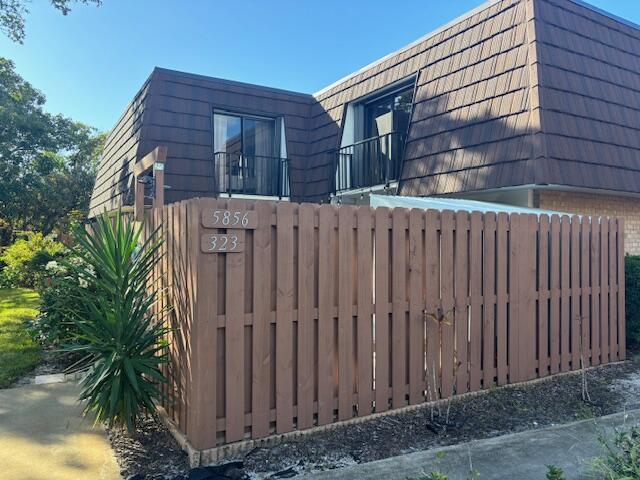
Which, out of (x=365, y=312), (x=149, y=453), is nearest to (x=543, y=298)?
(x=365, y=312)

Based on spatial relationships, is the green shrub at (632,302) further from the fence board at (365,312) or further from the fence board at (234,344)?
the fence board at (234,344)

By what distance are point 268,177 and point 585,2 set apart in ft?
25.4

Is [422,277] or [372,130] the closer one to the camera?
[422,277]

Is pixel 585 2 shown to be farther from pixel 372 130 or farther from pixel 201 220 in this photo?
pixel 201 220

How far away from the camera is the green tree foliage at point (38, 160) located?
1961 cm

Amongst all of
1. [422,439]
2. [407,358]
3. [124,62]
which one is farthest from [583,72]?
[124,62]

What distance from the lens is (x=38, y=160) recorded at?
2128cm

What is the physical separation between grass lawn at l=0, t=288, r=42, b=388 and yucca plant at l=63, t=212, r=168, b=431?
94.5 inches

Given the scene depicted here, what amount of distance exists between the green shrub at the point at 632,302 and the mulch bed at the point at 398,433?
1836 millimetres

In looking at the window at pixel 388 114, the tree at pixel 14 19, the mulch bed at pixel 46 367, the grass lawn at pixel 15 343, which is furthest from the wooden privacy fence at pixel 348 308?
the tree at pixel 14 19

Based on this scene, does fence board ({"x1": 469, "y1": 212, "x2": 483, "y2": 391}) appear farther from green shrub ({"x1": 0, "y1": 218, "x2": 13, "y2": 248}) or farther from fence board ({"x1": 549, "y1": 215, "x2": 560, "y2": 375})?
green shrub ({"x1": 0, "y1": 218, "x2": 13, "y2": 248})

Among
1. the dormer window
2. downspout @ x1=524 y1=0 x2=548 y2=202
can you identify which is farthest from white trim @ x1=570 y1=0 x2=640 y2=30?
the dormer window

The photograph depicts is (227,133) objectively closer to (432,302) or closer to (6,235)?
(432,302)

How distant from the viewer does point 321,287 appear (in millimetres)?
4000
